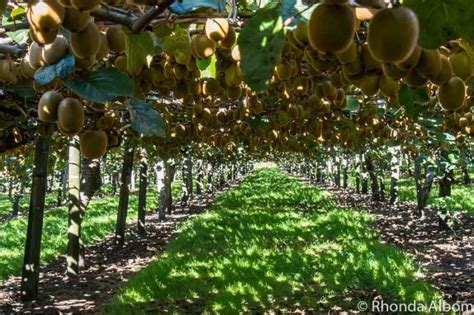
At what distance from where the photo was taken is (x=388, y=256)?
7312 mm

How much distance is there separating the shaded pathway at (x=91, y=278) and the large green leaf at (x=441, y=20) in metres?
5.24

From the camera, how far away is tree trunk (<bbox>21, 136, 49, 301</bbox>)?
214 inches

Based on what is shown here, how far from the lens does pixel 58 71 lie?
108 cm

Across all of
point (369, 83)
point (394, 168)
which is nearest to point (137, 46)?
point (369, 83)

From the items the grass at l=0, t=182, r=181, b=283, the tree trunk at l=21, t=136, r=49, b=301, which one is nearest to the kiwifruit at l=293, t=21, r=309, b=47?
the tree trunk at l=21, t=136, r=49, b=301

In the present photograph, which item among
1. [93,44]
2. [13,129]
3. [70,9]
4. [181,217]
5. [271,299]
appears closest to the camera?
[70,9]

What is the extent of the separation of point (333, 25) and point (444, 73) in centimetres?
38

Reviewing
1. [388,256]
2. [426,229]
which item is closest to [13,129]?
[388,256]

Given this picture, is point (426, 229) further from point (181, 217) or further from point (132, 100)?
point (132, 100)

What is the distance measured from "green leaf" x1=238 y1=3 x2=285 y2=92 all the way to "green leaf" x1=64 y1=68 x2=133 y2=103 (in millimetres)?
381

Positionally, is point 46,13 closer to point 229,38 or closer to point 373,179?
point 229,38

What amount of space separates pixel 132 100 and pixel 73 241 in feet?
18.2

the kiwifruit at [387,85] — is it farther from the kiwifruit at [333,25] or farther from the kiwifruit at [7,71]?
the kiwifruit at [7,71]

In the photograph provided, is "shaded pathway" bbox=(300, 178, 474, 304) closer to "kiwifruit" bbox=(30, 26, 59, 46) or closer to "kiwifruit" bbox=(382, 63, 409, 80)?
"kiwifruit" bbox=(382, 63, 409, 80)
